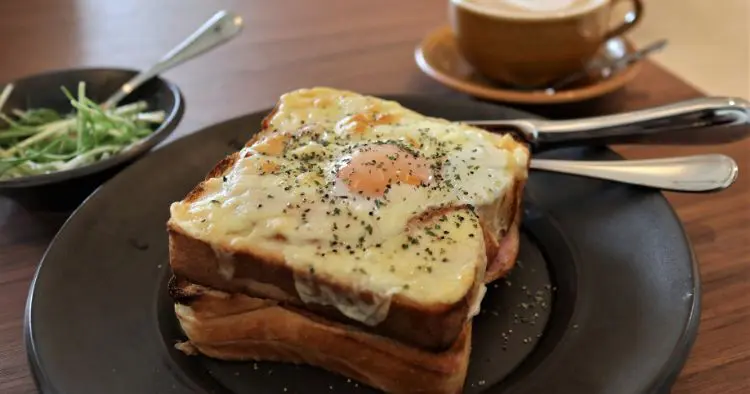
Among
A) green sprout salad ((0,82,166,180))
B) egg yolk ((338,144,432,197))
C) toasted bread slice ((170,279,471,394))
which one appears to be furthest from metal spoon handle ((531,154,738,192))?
green sprout salad ((0,82,166,180))

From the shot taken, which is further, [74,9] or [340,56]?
[74,9]

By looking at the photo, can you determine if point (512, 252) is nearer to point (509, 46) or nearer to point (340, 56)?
point (509, 46)

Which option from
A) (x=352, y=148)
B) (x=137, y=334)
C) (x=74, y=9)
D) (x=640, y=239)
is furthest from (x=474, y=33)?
(x=74, y=9)

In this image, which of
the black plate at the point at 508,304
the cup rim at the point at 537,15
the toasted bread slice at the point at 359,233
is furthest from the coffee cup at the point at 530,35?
the toasted bread slice at the point at 359,233

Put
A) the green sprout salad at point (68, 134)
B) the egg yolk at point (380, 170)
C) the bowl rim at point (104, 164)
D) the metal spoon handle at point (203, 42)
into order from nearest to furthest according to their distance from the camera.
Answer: the egg yolk at point (380, 170), the bowl rim at point (104, 164), the green sprout salad at point (68, 134), the metal spoon handle at point (203, 42)

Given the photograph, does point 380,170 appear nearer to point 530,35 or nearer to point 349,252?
point 349,252

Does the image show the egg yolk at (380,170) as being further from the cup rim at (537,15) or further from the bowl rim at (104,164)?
the cup rim at (537,15)
